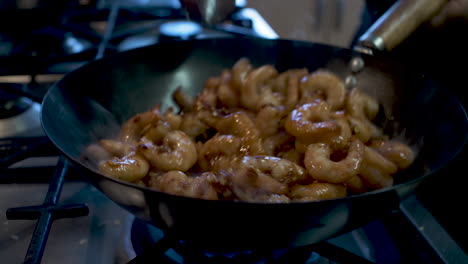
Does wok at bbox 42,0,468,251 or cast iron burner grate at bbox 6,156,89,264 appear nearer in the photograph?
wok at bbox 42,0,468,251

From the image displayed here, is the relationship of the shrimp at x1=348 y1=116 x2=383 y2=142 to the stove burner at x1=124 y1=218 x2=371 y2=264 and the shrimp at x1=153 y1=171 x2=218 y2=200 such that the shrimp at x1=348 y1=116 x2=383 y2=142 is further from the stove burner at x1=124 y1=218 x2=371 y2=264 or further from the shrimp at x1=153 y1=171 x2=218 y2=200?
the shrimp at x1=153 y1=171 x2=218 y2=200

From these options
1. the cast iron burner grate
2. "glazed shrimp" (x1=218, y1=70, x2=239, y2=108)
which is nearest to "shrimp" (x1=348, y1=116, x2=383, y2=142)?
"glazed shrimp" (x1=218, y1=70, x2=239, y2=108)

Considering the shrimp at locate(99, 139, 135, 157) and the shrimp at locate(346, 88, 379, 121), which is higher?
the shrimp at locate(346, 88, 379, 121)

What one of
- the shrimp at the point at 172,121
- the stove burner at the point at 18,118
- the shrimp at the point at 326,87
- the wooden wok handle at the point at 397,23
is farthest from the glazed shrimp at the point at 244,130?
the stove burner at the point at 18,118

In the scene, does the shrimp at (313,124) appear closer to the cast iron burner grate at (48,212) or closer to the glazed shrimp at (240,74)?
the glazed shrimp at (240,74)

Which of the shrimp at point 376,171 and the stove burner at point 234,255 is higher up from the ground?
the shrimp at point 376,171

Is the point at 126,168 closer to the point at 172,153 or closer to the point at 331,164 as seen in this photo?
the point at 172,153

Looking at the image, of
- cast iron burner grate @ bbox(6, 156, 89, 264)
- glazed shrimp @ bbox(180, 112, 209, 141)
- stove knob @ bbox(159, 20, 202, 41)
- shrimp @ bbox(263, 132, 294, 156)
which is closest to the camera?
cast iron burner grate @ bbox(6, 156, 89, 264)
